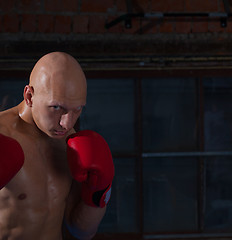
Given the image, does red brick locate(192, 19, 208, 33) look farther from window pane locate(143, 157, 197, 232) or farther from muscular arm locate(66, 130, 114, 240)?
muscular arm locate(66, 130, 114, 240)

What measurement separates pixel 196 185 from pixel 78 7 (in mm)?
1229

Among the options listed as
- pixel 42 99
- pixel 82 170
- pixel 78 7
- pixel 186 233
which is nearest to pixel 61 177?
pixel 82 170

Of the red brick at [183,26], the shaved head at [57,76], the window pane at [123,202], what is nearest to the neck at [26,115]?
the shaved head at [57,76]

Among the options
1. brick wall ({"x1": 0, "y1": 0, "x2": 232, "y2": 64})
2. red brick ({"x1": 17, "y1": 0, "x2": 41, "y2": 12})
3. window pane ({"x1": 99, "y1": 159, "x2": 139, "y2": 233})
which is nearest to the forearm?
window pane ({"x1": 99, "y1": 159, "x2": 139, "y2": 233})

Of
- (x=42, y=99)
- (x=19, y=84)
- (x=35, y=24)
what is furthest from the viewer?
(x=19, y=84)

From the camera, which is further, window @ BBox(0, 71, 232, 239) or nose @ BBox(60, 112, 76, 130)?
window @ BBox(0, 71, 232, 239)

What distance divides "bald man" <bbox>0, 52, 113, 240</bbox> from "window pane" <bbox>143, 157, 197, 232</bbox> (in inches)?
33.2

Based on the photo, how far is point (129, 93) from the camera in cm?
207

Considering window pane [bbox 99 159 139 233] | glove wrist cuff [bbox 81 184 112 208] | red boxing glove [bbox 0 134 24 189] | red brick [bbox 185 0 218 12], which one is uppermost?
red brick [bbox 185 0 218 12]

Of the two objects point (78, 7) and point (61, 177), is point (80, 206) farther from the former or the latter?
point (78, 7)

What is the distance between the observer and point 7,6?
1865mm

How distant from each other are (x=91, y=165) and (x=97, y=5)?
42.9 inches

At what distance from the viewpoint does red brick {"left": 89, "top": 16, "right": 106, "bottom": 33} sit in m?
1.91

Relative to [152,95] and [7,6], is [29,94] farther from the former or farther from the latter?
[152,95]
